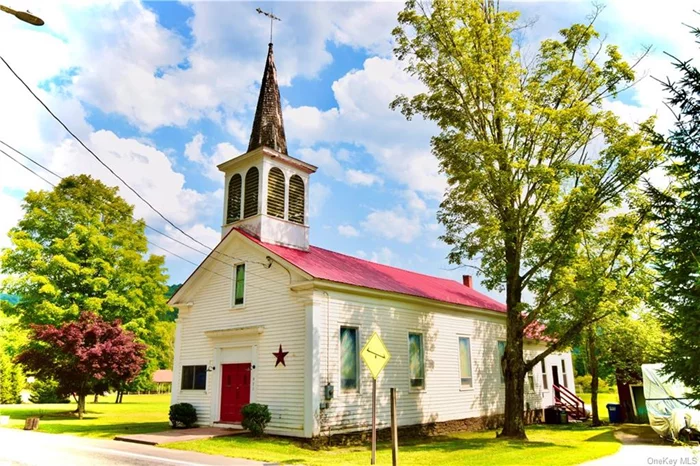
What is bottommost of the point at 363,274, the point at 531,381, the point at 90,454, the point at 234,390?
the point at 90,454

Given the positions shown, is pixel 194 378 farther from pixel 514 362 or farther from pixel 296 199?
pixel 514 362

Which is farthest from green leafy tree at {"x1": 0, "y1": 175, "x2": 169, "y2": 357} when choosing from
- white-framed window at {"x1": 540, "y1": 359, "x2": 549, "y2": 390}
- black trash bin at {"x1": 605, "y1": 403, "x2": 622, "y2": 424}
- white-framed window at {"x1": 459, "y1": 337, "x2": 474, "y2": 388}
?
black trash bin at {"x1": 605, "y1": 403, "x2": 622, "y2": 424}

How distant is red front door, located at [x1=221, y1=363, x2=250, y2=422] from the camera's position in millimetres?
17875

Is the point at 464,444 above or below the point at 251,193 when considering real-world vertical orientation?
below

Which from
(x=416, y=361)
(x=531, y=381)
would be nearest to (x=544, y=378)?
(x=531, y=381)

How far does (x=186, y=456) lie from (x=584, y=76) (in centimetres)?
1837

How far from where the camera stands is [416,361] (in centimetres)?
2017

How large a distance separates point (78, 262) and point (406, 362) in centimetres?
2410

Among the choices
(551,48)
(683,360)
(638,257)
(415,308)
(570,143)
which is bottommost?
(683,360)

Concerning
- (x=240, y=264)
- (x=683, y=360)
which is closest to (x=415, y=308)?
(x=240, y=264)

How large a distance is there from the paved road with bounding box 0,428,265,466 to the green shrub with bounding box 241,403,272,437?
2704mm

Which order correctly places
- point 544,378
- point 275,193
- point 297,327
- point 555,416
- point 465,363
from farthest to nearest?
point 544,378 < point 555,416 < point 465,363 < point 275,193 < point 297,327

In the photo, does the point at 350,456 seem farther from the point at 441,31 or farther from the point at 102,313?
the point at 102,313

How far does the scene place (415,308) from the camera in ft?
67.7
